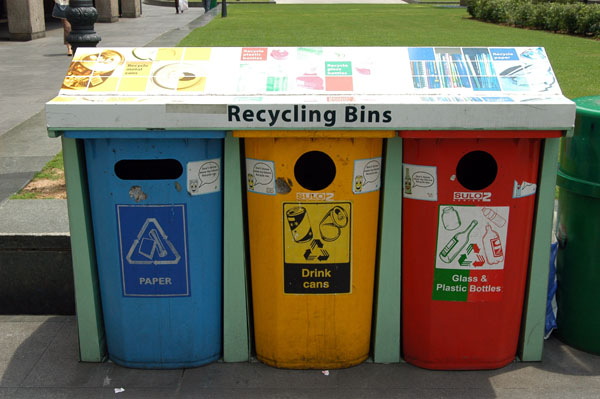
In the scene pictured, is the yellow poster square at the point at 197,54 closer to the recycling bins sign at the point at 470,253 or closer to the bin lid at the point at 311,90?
the bin lid at the point at 311,90

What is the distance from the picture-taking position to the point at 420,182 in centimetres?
315

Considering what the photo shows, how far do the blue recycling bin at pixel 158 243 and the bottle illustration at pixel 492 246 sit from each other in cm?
123

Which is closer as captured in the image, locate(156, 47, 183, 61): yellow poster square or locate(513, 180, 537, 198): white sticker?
locate(513, 180, 537, 198): white sticker

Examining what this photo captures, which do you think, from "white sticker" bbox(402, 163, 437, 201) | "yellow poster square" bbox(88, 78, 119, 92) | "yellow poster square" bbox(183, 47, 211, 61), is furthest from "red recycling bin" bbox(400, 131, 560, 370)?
"yellow poster square" bbox(88, 78, 119, 92)

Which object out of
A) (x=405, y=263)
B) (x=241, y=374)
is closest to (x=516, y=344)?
(x=405, y=263)

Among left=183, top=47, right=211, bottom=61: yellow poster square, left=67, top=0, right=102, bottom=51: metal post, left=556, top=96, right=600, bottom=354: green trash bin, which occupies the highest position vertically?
left=183, top=47, right=211, bottom=61: yellow poster square

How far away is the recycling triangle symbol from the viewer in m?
3.14

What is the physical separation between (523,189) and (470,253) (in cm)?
37

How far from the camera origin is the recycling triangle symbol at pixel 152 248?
3.14m

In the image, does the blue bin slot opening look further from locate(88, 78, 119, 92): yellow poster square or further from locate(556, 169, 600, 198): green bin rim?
locate(556, 169, 600, 198): green bin rim

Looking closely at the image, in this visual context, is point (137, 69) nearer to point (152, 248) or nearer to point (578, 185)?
point (152, 248)

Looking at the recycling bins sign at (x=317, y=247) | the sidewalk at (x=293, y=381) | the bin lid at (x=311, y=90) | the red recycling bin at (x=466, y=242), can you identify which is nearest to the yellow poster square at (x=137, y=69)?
the bin lid at (x=311, y=90)

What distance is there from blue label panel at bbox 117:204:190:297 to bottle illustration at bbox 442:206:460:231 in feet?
3.84

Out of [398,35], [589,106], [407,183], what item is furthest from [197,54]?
[398,35]
